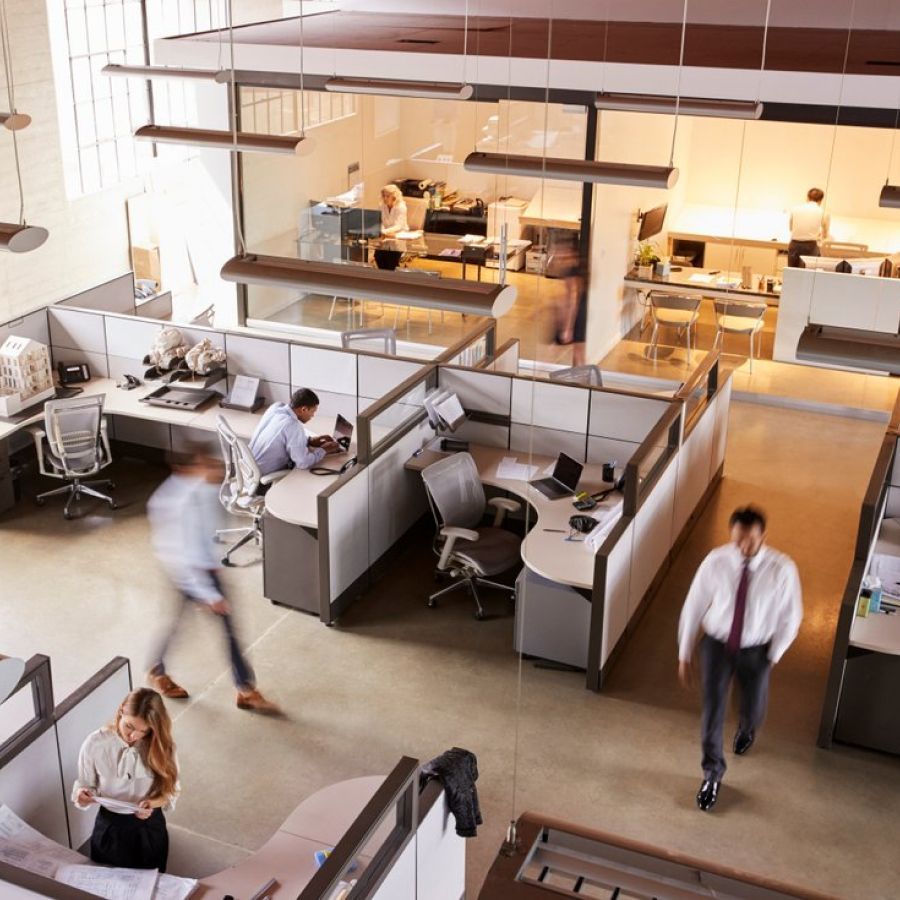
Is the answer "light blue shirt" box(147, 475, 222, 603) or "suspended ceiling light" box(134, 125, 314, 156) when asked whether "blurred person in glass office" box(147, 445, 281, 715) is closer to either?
"light blue shirt" box(147, 475, 222, 603)

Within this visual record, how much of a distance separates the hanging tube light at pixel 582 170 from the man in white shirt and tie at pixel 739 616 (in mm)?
1891

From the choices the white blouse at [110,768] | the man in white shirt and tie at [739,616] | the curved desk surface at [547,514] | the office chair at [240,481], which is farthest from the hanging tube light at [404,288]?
the office chair at [240,481]

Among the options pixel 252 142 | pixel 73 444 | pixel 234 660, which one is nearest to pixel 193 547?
pixel 234 660

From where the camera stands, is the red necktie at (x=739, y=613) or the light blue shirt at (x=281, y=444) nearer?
the red necktie at (x=739, y=613)

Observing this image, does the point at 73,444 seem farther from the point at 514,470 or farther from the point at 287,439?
the point at 514,470

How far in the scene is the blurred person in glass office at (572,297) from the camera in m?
10.4

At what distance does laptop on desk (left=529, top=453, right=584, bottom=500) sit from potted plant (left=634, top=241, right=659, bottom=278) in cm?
404

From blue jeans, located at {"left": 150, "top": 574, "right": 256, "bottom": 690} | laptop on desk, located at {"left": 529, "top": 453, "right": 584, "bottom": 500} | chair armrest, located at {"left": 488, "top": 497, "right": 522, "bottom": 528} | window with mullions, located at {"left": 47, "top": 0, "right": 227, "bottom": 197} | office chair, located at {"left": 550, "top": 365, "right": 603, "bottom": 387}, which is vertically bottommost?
blue jeans, located at {"left": 150, "top": 574, "right": 256, "bottom": 690}

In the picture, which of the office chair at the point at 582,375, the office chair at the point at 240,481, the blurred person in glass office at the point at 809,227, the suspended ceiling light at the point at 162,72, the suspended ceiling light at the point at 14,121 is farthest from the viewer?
the blurred person in glass office at the point at 809,227

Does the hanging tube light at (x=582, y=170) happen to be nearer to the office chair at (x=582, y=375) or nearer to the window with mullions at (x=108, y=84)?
the office chair at (x=582, y=375)

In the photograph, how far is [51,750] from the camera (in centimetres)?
465

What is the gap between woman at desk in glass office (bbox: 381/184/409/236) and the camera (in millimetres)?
10773

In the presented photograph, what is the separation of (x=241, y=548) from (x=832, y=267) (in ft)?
18.1

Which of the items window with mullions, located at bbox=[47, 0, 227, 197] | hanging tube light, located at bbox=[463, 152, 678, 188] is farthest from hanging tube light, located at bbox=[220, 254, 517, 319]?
window with mullions, located at bbox=[47, 0, 227, 197]
